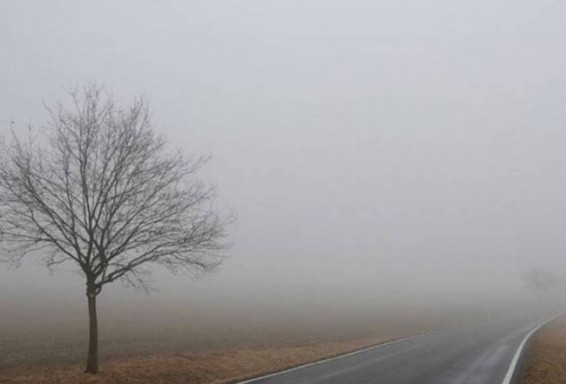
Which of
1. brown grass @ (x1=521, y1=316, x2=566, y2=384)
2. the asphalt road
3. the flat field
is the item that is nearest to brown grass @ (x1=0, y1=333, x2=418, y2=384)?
the flat field

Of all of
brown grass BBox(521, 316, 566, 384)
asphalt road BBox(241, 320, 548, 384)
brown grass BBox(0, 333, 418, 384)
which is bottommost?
brown grass BBox(521, 316, 566, 384)

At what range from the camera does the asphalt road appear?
18844mm

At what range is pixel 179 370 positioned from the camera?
2017cm

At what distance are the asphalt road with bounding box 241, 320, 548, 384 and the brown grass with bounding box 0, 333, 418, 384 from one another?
1.56 m

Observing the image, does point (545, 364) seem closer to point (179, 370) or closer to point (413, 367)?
point (413, 367)

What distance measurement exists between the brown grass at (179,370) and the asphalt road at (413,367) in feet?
5.11

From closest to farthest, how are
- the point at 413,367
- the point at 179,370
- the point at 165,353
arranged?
the point at 179,370, the point at 413,367, the point at 165,353

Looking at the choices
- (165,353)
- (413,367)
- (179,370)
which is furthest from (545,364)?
(165,353)

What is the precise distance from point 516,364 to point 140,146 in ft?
57.9

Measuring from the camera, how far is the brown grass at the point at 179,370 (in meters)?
18.1

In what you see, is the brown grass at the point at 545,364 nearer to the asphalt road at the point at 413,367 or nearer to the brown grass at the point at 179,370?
the asphalt road at the point at 413,367

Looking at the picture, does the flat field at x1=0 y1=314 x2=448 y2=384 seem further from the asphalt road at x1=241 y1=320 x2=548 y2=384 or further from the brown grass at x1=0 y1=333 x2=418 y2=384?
the asphalt road at x1=241 y1=320 x2=548 y2=384

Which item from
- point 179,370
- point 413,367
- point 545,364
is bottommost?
point 545,364

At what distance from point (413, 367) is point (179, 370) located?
8923mm
